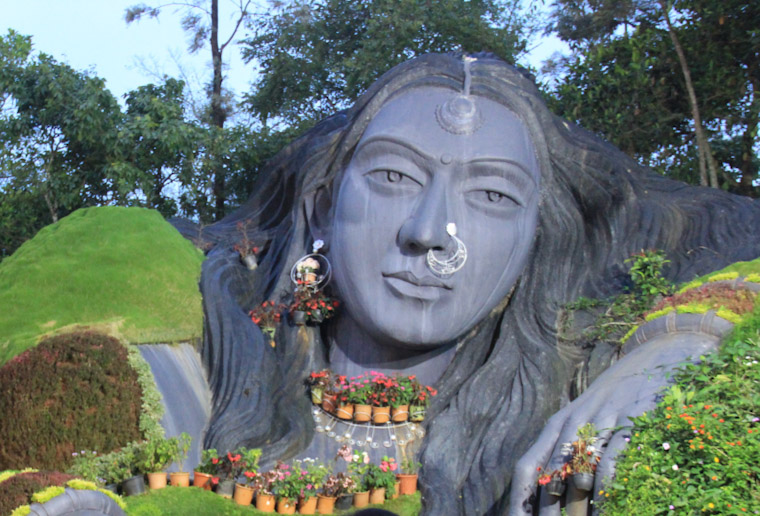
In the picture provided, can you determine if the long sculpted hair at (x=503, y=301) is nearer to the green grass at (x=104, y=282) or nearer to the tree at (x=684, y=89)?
the green grass at (x=104, y=282)

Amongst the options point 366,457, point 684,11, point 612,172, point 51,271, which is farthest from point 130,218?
point 684,11

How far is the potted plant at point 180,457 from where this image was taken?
664cm

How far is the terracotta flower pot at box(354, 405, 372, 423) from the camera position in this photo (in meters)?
7.59

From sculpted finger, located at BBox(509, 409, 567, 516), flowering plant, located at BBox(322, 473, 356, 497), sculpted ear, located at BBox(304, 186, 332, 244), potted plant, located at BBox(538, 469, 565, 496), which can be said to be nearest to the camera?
potted plant, located at BBox(538, 469, 565, 496)

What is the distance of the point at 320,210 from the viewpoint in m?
8.64

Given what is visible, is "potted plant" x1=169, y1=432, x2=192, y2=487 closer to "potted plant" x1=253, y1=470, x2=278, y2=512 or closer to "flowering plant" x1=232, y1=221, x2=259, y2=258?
"potted plant" x1=253, y1=470, x2=278, y2=512

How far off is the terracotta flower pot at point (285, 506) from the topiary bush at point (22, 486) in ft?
4.64

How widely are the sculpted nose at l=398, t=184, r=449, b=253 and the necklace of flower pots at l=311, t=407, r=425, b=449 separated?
1196 mm

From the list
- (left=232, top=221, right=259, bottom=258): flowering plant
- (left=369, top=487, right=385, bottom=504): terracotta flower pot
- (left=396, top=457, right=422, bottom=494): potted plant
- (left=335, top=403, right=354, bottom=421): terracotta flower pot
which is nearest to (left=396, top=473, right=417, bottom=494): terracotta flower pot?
(left=396, top=457, right=422, bottom=494): potted plant

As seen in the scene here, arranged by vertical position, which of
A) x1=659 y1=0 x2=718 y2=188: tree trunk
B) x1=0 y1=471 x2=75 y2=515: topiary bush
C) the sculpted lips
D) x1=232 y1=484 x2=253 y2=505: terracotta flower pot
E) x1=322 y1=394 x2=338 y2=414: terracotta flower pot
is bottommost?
x1=232 y1=484 x2=253 y2=505: terracotta flower pot

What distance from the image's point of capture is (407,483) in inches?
282

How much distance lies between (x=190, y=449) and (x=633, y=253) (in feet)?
11.6

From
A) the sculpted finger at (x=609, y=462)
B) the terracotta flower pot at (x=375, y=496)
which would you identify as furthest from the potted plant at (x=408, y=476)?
the sculpted finger at (x=609, y=462)

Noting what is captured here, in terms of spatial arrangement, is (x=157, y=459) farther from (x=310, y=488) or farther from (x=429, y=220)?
(x=429, y=220)
